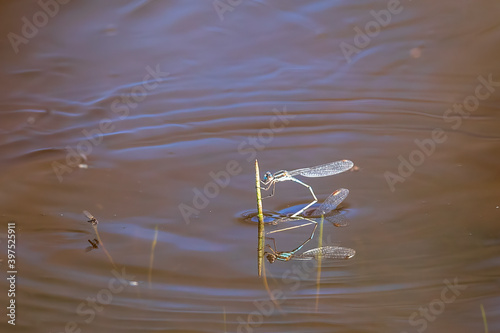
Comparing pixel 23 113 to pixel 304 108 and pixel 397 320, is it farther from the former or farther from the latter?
pixel 397 320

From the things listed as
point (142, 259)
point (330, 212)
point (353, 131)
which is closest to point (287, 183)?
point (330, 212)

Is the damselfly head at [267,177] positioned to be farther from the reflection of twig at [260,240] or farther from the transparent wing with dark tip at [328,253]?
the transparent wing with dark tip at [328,253]

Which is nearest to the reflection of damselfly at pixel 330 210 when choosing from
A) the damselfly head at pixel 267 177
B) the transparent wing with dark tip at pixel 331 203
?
the transparent wing with dark tip at pixel 331 203

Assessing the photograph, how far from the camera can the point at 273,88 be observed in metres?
3.76

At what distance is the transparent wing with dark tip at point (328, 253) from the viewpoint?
2316 millimetres

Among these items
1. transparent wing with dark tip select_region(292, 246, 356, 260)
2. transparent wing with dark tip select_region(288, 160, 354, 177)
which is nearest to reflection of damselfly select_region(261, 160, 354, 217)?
transparent wing with dark tip select_region(288, 160, 354, 177)

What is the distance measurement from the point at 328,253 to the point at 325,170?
56 cm

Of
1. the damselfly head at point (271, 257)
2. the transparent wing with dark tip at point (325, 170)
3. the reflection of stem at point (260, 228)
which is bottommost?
the damselfly head at point (271, 257)

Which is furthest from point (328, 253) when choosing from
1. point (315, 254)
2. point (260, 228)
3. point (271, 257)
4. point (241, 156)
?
point (241, 156)

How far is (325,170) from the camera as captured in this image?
2.77 metres

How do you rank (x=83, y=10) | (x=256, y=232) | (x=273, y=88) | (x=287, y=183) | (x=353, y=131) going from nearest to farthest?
(x=256, y=232) → (x=287, y=183) → (x=353, y=131) → (x=273, y=88) → (x=83, y=10)

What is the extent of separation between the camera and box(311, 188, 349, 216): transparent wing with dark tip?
8.47 feet

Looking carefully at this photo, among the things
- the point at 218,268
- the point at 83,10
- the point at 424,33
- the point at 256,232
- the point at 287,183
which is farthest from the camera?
the point at 83,10

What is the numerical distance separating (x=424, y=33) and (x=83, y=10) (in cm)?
274
